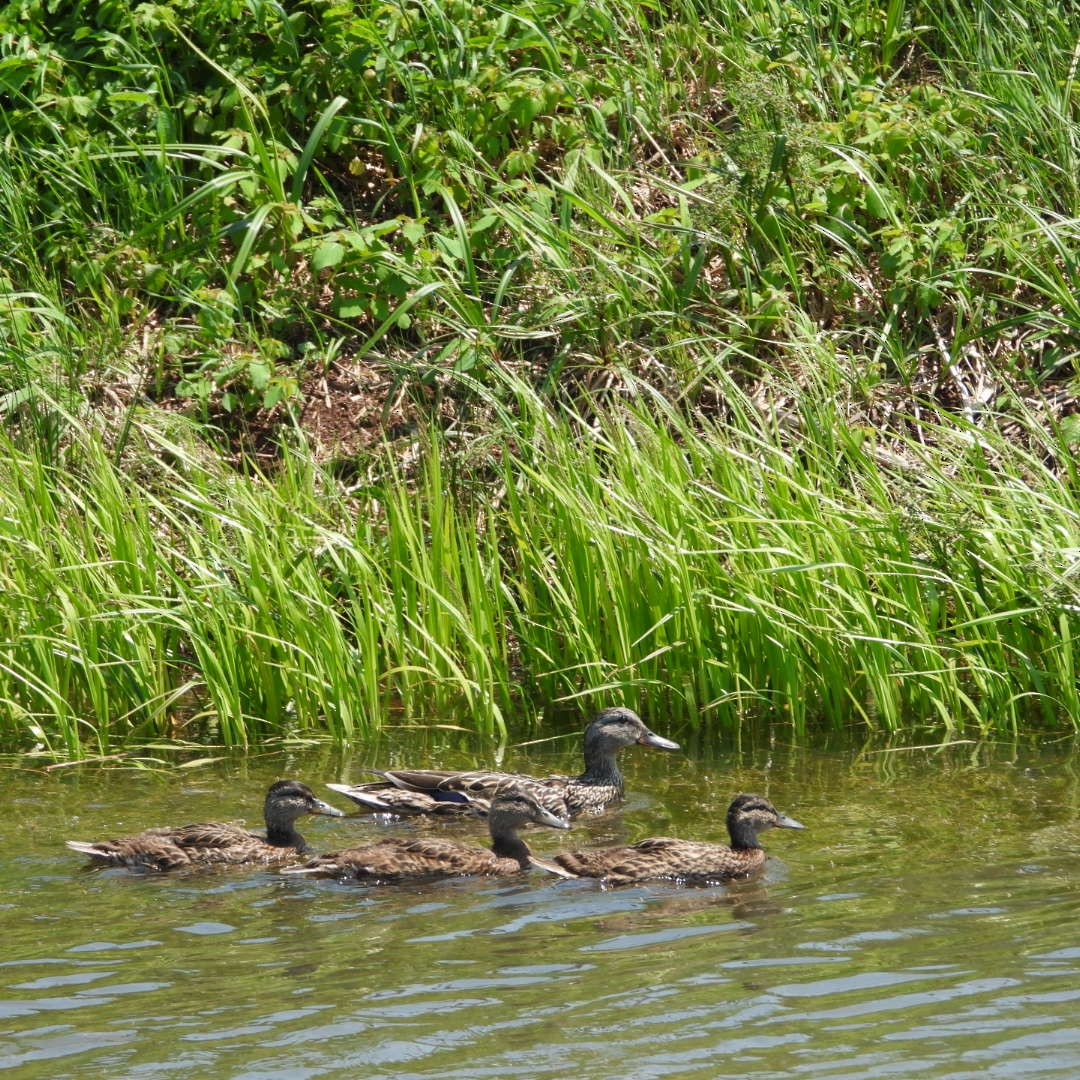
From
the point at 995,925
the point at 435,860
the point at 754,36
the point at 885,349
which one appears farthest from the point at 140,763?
the point at 754,36

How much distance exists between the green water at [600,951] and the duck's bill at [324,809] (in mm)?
145

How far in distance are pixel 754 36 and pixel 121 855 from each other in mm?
9196

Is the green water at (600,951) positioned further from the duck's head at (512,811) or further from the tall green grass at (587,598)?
the tall green grass at (587,598)

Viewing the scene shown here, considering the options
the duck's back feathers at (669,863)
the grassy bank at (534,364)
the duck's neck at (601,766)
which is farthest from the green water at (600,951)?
the grassy bank at (534,364)

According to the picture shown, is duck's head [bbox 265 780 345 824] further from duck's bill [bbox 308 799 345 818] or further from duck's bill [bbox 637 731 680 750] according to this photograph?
duck's bill [bbox 637 731 680 750]

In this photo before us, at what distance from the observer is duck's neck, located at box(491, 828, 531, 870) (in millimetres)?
7520

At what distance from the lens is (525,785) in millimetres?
8234

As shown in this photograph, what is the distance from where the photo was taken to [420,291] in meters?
11.3

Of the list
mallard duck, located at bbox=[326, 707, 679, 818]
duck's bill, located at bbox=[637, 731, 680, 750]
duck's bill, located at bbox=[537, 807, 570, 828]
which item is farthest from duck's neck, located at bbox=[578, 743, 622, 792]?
duck's bill, located at bbox=[537, 807, 570, 828]

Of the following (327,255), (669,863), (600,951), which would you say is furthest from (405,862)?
(327,255)

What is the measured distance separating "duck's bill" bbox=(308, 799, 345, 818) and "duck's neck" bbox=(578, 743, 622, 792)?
1.25 metres

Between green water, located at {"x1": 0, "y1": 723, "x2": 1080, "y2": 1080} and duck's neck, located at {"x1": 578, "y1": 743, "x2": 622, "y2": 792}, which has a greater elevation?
duck's neck, located at {"x1": 578, "y1": 743, "x2": 622, "y2": 792}

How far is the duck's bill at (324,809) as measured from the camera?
773 cm

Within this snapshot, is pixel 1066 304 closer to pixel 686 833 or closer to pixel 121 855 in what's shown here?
pixel 686 833
